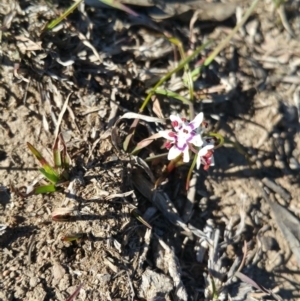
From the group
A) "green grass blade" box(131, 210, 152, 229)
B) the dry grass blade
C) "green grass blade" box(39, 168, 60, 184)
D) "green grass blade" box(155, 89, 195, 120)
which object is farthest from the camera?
"green grass blade" box(155, 89, 195, 120)

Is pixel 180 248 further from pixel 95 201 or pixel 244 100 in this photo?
pixel 244 100

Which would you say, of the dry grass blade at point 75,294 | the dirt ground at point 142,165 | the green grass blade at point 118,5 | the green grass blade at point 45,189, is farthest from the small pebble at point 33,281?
the green grass blade at point 118,5

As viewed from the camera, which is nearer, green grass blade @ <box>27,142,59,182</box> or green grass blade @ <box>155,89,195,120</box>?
green grass blade @ <box>27,142,59,182</box>

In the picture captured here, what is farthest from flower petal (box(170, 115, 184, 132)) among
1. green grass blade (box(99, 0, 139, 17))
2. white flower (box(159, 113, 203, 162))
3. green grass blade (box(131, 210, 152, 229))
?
green grass blade (box(99, 0, 139, 17))

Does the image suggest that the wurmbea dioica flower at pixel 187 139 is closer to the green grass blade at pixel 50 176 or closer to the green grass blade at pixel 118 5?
the green grass blade at pixel 50 176

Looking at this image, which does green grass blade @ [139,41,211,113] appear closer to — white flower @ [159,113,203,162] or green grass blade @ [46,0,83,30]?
white flower @ [159,113,203,162]

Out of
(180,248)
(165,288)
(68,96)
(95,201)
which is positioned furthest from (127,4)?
(165,288)
